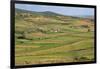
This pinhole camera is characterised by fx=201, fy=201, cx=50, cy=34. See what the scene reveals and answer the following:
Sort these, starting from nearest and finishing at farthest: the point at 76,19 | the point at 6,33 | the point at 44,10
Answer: the point at 6,33, the point at 44,10, the point at 76,19

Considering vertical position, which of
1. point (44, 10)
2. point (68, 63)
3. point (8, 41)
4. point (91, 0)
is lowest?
point (68, 63)

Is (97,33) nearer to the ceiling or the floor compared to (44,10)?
nearer to the floor

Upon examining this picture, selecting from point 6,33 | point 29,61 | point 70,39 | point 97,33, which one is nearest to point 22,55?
point 29,61

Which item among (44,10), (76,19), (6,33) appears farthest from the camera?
(76,19)

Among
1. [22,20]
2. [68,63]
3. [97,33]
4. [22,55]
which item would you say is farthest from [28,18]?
[97,33]

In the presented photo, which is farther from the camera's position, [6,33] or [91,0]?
[91,0]

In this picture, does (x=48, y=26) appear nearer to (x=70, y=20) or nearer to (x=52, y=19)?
(x=52, y=19)

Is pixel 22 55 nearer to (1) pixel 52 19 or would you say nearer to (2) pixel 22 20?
(2) pixel 22 20
